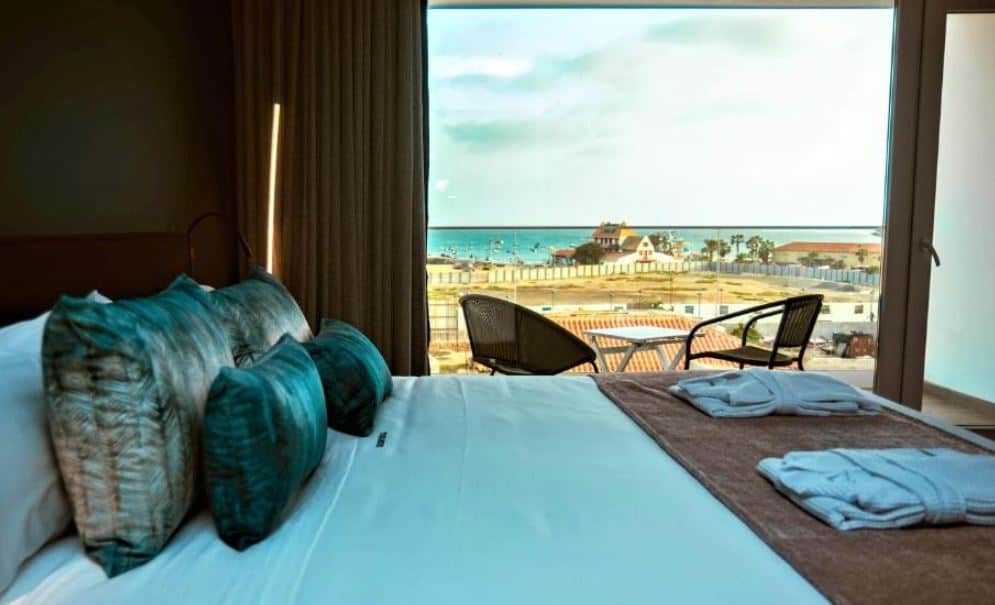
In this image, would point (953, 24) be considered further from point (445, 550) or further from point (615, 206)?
point (445, 550)

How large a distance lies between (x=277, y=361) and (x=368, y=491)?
0.33 meters

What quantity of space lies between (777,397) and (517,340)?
5.92 feet

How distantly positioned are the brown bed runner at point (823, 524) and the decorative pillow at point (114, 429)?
1041 mm

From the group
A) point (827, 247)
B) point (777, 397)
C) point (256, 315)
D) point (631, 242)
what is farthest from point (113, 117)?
point (827, 247)

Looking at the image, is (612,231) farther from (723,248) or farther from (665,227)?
(723,248)

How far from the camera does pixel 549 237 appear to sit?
198 inches

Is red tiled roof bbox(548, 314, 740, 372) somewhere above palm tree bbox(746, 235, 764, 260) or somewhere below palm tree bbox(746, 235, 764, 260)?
below

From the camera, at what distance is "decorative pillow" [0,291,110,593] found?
1088 millimetres

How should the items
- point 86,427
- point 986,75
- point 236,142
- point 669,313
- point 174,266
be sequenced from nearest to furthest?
point 86,427 < point 174,266 < point 236,142 < point 986,75 < point 669,313

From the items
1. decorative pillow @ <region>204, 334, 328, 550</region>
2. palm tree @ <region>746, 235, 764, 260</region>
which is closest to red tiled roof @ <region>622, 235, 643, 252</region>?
palm tree @ <region>746, 235, 764, 260</region>

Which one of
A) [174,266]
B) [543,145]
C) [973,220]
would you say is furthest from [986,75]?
[174,266]

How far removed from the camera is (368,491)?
145 centimetres

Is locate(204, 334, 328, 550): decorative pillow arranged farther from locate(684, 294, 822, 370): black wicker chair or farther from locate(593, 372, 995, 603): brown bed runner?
locate(684, 294, 822, 370): black wicker chair

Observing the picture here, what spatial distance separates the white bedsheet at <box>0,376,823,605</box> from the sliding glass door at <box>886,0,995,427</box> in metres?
2.98
